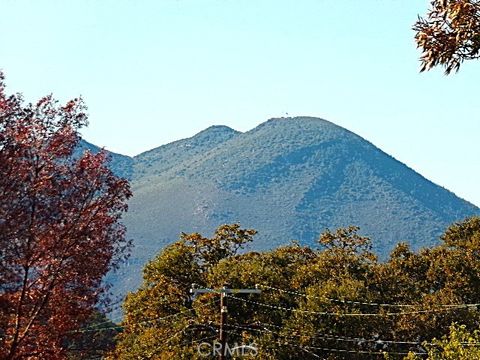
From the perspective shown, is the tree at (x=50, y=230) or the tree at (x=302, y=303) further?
the tree at (x=302, y=303)

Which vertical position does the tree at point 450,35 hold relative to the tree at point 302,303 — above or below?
above

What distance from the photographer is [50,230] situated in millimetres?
16594

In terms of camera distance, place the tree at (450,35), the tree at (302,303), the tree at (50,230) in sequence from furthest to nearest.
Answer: the tree at (302,303)
the tree at (50,230)
the tree at (450,35)

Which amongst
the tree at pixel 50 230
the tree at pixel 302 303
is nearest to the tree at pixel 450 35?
the tree at pixel 50 230

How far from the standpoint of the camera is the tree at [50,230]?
639 inches

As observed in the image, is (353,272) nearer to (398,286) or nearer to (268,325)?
(398,286)

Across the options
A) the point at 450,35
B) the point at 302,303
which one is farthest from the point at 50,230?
the point at 302,303

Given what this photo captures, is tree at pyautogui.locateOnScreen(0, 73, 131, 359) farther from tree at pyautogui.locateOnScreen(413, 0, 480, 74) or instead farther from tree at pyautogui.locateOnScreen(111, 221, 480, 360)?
tree at pyautogui.locateOnScreen(111, 221, 480, 360)

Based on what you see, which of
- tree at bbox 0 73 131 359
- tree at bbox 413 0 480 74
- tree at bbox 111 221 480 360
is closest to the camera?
tree at bbox 413 0 480 74

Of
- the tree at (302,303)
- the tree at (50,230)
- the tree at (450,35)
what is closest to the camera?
the tree at (450,35)

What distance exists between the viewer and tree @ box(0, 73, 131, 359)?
1623cm

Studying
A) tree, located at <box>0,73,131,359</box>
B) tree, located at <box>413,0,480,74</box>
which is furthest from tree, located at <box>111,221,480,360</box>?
tree, located at <box>413,0,480,74</box>

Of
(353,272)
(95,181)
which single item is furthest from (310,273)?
(95,181)

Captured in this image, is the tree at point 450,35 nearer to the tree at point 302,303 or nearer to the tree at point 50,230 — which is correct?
the tree at point 50,230
